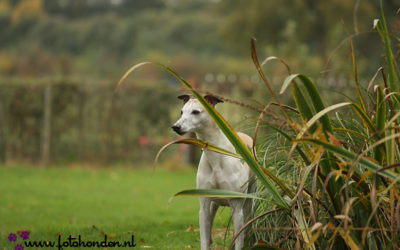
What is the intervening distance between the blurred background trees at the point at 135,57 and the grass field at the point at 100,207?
0.87 meters

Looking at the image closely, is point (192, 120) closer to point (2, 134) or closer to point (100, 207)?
point (100, 207)

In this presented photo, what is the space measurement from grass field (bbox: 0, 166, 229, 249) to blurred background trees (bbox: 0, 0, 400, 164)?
2.85 feet

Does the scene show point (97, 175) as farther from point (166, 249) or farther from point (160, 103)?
point (166, 249)

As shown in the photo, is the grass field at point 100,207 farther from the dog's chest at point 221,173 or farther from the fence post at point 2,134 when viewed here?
the fence post at point 2,134

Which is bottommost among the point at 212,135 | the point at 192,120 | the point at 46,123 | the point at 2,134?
the point at 212,135

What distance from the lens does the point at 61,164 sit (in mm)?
12742

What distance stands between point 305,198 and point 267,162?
2.11 ft

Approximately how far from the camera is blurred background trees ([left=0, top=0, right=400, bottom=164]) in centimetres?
1250

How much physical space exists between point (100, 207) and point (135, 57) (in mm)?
44447

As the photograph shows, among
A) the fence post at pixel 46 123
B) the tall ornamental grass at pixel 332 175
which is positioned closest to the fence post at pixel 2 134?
the fence post at pixel 46 123

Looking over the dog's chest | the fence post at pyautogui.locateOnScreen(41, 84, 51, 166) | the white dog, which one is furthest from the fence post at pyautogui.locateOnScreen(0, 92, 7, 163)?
the dog's chest

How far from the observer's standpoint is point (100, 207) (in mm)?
8312

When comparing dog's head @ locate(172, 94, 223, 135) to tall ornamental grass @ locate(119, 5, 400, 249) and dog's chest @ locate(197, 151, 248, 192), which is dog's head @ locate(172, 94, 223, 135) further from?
tall ornamental grass @ locate(119, 5, 400, 249)

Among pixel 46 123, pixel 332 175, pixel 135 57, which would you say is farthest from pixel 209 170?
pixel 135 57
